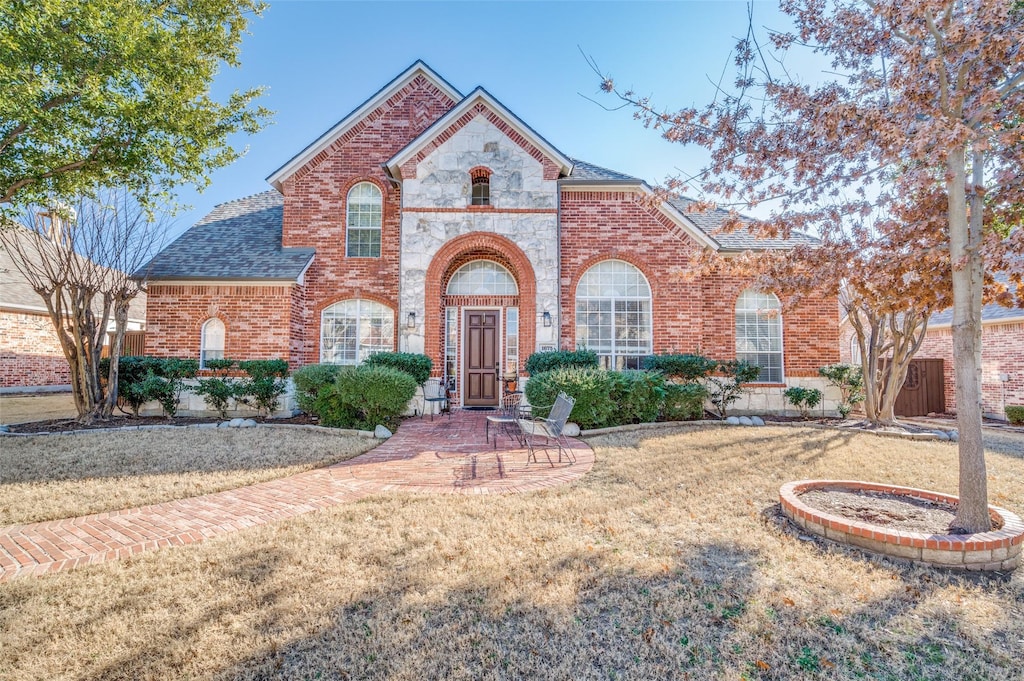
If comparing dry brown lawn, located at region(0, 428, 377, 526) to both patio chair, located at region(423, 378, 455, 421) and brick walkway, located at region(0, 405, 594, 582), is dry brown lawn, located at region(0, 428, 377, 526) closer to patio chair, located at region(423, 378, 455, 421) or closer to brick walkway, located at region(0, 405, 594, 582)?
brick walkway, located at region(0, 405, 594, 582)

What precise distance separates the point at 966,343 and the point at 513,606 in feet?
14.8

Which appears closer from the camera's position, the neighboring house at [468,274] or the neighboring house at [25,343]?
the neighboring house at [468,274]

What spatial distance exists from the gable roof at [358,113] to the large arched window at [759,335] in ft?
34.4

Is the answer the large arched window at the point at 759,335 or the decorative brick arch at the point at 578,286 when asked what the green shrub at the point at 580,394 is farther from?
the large arched window at the point at 759,335

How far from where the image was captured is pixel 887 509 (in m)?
4.66

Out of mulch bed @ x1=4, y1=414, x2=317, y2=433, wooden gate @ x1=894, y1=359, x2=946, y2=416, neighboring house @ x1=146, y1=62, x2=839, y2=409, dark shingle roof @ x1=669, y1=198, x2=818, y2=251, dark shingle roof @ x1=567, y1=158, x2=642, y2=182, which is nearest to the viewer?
mulch bed @ x1=4, y1=414, x2=317, y2=433

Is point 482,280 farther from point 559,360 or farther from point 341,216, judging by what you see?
point 341,216

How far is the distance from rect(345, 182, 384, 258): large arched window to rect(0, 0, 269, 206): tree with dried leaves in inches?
126

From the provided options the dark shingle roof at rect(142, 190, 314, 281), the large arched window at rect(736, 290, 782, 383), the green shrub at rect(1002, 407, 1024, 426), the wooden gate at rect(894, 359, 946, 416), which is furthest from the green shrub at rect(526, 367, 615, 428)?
the wooden gate at rect(894, 359, 946, 416)

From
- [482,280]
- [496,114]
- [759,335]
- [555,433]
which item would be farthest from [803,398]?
[496,114]

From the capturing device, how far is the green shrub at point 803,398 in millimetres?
11766

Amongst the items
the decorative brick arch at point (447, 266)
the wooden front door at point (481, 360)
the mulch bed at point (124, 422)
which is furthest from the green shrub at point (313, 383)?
the wooden front door at point (481, 360)

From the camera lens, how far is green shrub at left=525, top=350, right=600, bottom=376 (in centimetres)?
1114

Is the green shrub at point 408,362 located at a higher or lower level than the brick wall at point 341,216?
lower
